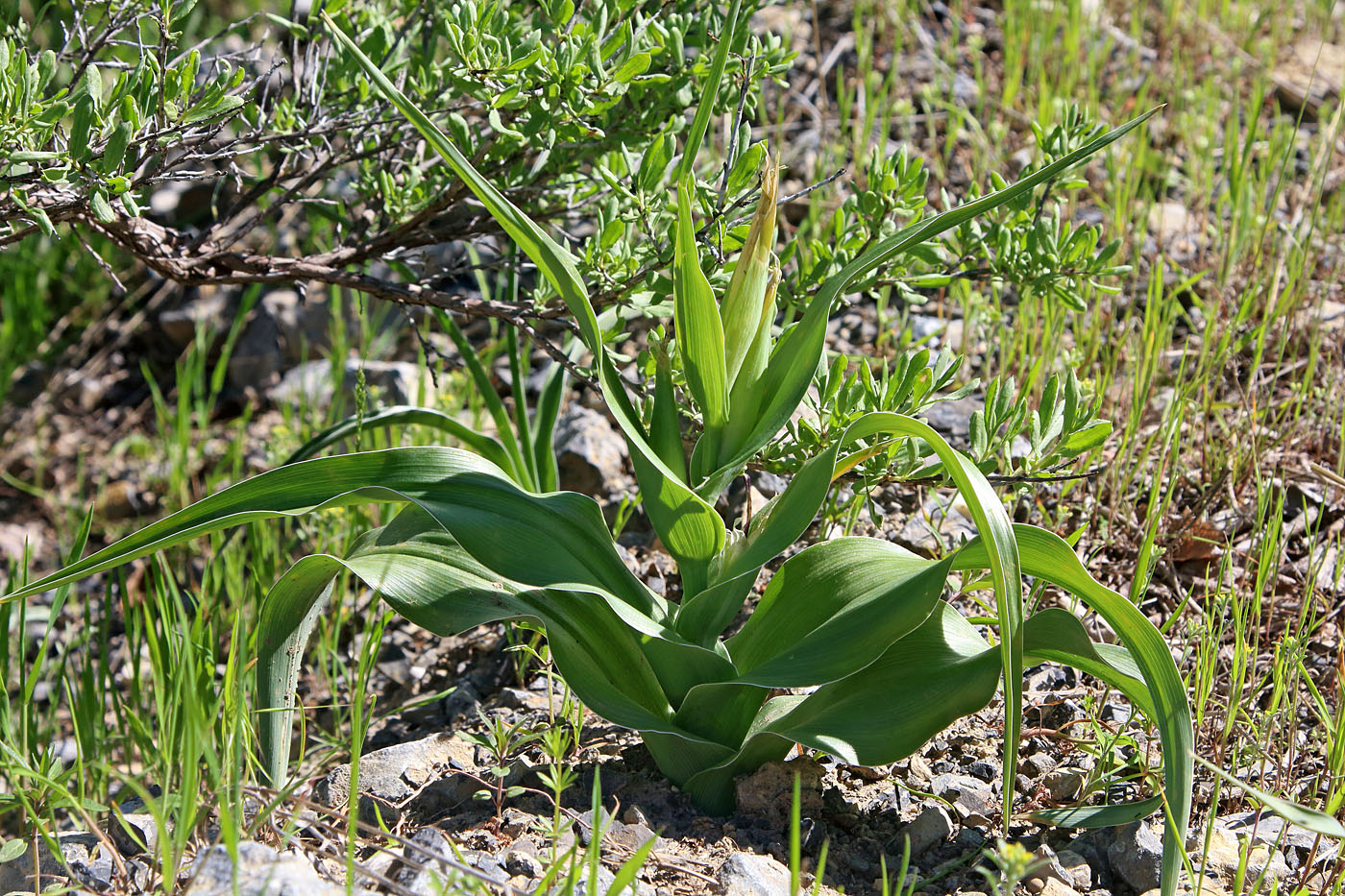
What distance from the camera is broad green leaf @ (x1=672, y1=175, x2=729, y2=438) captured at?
52.4 inches

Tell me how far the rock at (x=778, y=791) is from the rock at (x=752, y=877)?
0.40 feet

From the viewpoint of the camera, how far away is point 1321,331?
2.45 metres

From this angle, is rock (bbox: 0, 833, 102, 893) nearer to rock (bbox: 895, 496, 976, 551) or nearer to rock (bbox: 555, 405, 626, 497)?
rock (bbox: 555, 405, 626, 497)

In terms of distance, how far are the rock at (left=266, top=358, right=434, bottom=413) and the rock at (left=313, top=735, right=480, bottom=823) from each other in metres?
1.40

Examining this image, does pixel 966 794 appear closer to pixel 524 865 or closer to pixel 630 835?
pixel 630 835

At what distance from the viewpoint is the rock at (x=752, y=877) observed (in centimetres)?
127

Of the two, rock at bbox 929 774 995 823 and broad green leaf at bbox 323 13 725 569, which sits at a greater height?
broad green leaf at bbox 323 13 725 569

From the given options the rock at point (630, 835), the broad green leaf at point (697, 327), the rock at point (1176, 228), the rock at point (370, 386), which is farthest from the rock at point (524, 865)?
the rock at point (1176, 228)

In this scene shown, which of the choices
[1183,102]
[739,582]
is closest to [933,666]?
[739,582]

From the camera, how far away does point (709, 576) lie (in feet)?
4.80

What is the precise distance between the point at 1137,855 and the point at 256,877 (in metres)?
1.08

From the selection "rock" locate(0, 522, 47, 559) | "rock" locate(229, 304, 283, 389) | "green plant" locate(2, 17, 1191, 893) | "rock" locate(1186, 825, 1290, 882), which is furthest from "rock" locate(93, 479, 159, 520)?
"rock" locate(1186, 825, 1290, 882)

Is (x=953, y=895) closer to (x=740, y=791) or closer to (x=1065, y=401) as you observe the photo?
(x=740, y=791)

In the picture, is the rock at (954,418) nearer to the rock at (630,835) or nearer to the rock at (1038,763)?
the rock at (1038,763)
